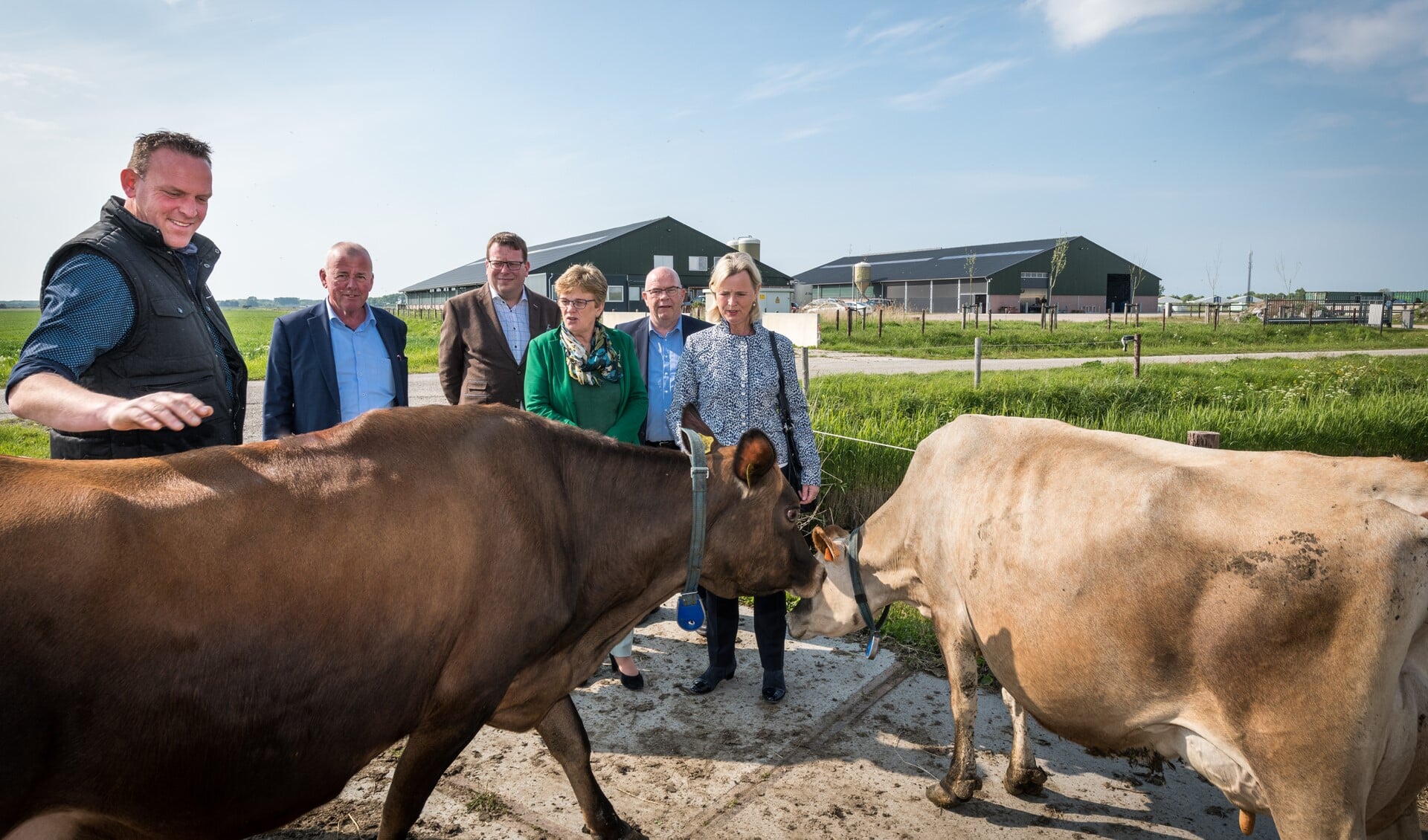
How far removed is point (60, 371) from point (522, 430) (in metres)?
1.41

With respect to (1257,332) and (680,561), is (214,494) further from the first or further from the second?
(1257,332)

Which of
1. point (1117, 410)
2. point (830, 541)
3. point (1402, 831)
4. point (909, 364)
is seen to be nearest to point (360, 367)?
point (830, 541)

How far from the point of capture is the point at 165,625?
6.38 ft

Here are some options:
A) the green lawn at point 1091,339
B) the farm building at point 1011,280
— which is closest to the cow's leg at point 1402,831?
the green lawn at point 1091,339

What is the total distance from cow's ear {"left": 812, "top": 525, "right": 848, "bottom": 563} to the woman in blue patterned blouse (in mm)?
211

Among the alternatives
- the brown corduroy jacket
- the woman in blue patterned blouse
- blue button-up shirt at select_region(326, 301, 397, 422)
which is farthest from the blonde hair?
blue button-up shirt at select_region(326, 301, 397, 422)

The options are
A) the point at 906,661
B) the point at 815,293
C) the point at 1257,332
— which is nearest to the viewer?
the point at 906,661

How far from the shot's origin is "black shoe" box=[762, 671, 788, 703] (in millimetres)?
4406

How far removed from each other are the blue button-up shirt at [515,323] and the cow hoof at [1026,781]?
3.53 m

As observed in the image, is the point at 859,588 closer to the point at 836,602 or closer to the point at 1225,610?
the point at 836,602

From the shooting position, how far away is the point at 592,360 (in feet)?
13.4

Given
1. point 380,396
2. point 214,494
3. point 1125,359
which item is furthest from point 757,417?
point 1125,359

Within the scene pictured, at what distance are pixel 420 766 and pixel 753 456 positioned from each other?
1502mm

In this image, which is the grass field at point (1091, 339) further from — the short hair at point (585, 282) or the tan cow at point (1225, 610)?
the tan cow at point (1225, 610)
